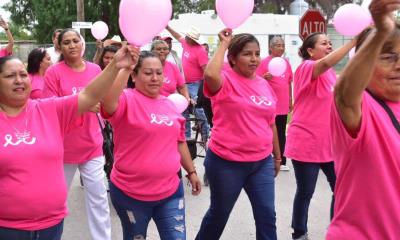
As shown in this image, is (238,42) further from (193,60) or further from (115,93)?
(193,60)

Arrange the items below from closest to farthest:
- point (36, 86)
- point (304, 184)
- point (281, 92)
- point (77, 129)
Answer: point (77, 129)
point (304, 184)
point (36, 86)
point (281, 92)

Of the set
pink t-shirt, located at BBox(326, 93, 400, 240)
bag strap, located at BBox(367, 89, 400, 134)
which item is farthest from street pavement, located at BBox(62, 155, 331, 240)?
bag strap, located at BBox(367, 89, 400, 134)

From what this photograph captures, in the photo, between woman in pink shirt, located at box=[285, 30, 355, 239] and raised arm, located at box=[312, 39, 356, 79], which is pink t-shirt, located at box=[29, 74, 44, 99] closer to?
woman in pink shirt, located at box=[285, 30, 355, 239]

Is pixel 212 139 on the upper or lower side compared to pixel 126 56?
lower

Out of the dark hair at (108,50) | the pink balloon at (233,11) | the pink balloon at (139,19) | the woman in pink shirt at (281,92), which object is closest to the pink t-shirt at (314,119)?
the pink balloon at (233,11)

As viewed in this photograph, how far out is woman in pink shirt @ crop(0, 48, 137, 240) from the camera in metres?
2.82

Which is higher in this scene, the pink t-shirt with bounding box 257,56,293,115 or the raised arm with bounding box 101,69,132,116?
the raised arm with bounding box 101,69,132,116

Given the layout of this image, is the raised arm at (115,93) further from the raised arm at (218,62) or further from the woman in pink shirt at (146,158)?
the raised arm at (218,62)

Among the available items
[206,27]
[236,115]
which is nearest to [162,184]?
[236,115]

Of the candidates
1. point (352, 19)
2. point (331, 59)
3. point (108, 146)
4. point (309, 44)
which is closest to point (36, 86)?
point (108, 146)

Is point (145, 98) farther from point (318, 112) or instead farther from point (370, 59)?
point (370, 59)

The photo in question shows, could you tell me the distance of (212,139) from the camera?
4.20 meters

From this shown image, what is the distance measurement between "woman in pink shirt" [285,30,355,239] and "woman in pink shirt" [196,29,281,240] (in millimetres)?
494

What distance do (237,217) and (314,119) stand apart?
5.42ft
